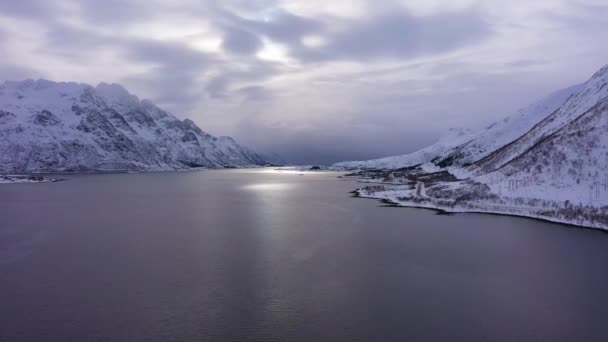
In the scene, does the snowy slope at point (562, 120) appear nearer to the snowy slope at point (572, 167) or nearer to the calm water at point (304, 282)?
the snowy slope at point (572, 167)

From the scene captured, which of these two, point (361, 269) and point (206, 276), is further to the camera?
point (361, 269)

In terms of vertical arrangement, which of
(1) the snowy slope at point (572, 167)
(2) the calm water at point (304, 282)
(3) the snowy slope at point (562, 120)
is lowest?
(2) the calm water at point (304, 282)

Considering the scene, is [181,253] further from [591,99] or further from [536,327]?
[591,99]

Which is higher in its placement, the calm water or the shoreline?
the shoreline

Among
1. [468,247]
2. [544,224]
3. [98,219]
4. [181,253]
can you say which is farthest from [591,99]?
[98,219]

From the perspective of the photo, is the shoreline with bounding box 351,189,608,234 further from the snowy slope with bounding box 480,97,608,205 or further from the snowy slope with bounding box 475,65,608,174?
the snowy slope with bounding box 475,65,608,174

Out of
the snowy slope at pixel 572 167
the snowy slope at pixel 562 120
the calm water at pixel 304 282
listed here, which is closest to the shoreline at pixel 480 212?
the calm water at pixel 304 282

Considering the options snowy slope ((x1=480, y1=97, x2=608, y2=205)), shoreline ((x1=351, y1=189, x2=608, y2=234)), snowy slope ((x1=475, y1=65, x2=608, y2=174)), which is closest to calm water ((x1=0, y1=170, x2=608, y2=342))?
shoreline ((x1=351, y1=189, x2=608, y2=234))

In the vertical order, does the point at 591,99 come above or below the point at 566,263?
above
